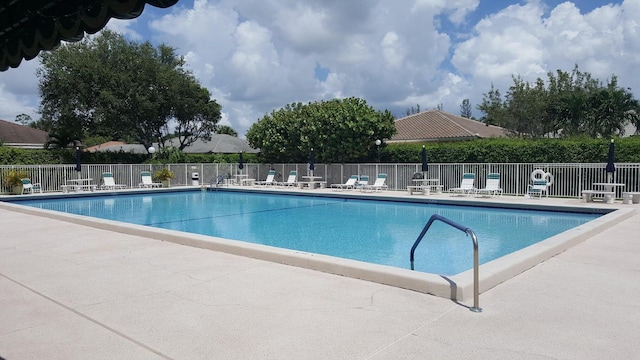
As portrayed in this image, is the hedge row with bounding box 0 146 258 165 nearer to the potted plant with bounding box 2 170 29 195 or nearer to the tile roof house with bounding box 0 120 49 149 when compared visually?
the potted plant with bounding box 2 170 29 195

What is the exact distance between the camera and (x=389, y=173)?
22.4m

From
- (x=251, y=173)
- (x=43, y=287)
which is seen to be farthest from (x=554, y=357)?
(x=251, y=173)

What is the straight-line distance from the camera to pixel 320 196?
21.1 m

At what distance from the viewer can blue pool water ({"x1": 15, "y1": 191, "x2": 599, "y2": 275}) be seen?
9.11 metres

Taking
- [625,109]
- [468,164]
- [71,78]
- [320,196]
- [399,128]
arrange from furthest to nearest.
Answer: [399,128], [625,109], [71,78], [320,196], [468,164]

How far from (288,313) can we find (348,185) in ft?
60.0

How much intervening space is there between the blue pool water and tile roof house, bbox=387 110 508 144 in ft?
40.4

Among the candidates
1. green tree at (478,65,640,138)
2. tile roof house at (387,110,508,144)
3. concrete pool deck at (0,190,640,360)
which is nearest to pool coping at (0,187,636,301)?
concrete pool deck at (0,190,640,360)

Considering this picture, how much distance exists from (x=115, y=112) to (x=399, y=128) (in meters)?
20.2

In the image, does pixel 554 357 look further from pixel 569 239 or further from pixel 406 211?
pixel 406 211

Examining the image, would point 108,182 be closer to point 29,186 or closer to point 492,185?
point 29,186

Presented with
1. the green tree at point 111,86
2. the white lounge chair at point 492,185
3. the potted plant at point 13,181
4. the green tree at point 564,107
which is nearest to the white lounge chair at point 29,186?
the potted plant at point 13,181

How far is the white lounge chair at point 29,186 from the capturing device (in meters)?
20.8

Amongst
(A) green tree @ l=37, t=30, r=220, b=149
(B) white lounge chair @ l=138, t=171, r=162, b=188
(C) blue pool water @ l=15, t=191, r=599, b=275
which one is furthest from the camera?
(A) green tree @ l=37, t=30, r=220, b=149
